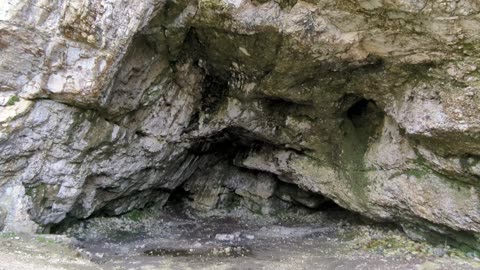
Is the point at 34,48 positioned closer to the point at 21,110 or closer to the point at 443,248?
the point at 21,110

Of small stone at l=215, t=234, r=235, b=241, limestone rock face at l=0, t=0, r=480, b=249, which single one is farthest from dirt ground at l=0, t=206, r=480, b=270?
limestone rock face at l=0, t=0, r=480, b=249

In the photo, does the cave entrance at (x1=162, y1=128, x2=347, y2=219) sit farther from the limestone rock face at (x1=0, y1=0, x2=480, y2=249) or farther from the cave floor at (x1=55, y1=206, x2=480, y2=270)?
the limestone rock face at (x1=0, y1=0, x2=480, y2=249)

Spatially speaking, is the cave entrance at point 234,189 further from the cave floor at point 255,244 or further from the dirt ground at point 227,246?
the dirt ground at point 227,246

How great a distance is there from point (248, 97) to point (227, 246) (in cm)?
425

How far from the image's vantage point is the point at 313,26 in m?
9.34

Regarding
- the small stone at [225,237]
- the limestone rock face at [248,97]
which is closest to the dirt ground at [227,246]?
the small stone at [225,237]

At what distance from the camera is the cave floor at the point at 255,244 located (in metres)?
9.72

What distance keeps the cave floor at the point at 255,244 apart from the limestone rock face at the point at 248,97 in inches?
30.7

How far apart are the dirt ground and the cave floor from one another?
22 mm

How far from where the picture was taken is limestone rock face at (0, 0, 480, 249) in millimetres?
9039

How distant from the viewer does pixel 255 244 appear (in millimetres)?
11789

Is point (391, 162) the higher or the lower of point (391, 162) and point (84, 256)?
the higher

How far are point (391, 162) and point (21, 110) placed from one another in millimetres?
9188

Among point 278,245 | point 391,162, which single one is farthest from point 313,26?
point 278,245
